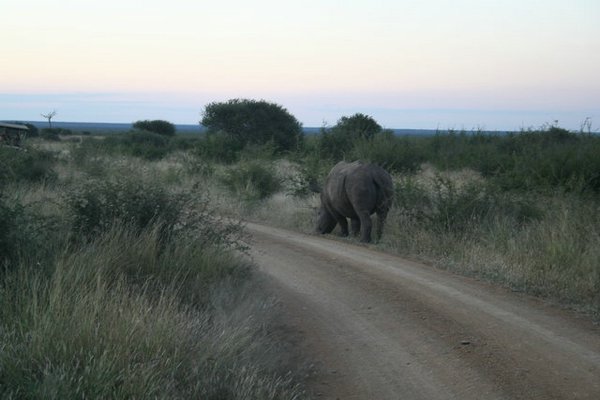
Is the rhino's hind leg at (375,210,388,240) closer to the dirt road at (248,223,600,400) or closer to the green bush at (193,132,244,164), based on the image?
the dirt road at (248,223,600,400)

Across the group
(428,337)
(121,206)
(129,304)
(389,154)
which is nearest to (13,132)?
(389,154)

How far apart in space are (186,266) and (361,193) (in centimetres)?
646

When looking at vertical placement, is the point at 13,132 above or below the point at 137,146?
above

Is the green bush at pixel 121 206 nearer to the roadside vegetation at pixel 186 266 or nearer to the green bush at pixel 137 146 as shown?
the roadside vegetation at pixel 186 266

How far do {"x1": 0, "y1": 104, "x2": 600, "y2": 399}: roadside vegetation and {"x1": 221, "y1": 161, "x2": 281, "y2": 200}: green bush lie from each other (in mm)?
3732

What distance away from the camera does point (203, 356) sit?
529 cm

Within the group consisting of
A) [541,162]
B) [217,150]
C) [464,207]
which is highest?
[541,162]

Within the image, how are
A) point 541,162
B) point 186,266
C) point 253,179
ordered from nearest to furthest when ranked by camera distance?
point 186,266 < point 541,162 < point 253,179

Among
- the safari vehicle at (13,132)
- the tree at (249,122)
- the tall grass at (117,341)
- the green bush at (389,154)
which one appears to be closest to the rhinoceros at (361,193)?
the tall grass at (117,341)

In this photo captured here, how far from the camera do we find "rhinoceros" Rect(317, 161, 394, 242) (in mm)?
13819

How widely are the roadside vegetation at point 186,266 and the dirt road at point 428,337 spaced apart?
457 millimetres

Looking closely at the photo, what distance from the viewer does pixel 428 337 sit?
699cm

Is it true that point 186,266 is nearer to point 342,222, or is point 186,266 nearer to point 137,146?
point 342,222

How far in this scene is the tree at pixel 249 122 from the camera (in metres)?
48.8
